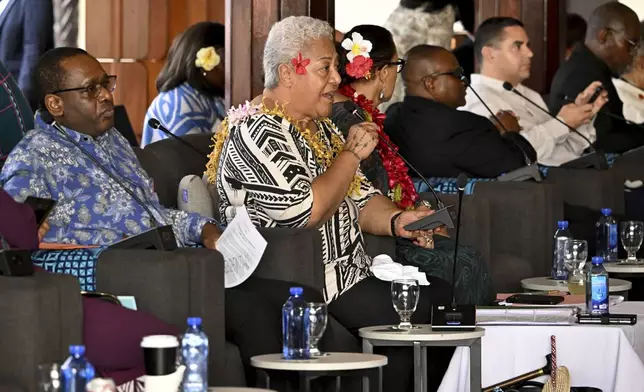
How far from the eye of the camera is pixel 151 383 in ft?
8.27

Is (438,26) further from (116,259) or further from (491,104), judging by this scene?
(116,259)

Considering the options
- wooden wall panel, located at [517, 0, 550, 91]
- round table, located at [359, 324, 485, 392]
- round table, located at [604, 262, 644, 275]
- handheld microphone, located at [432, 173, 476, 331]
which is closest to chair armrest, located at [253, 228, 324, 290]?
round table, located at [359, 324, 485, 392]

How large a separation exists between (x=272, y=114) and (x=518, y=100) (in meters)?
2.68

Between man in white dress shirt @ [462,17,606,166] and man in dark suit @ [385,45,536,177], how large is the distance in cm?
77

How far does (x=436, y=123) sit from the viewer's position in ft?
17.6

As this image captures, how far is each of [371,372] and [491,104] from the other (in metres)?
3.00

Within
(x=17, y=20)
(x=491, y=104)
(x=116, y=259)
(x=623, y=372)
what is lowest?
(x=623, y=372)

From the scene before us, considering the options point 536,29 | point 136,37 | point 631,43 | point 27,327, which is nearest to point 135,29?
point 136,37

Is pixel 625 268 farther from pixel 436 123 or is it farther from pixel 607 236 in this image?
pixel 436 123

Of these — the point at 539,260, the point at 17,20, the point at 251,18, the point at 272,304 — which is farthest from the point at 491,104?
the point at 272,304

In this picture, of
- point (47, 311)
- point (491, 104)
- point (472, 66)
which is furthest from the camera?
point (472, 66)

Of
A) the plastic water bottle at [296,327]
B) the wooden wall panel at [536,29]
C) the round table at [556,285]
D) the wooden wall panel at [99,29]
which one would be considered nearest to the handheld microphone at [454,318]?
the plastic water bottle at [296,327]

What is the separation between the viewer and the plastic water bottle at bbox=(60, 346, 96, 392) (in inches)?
95.5

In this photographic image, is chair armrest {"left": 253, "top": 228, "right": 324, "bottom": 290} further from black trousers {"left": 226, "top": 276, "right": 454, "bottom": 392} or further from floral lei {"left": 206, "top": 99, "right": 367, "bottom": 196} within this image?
floral lei {"left": 206, "top": 99, "right": 367, "bottom": 196}
